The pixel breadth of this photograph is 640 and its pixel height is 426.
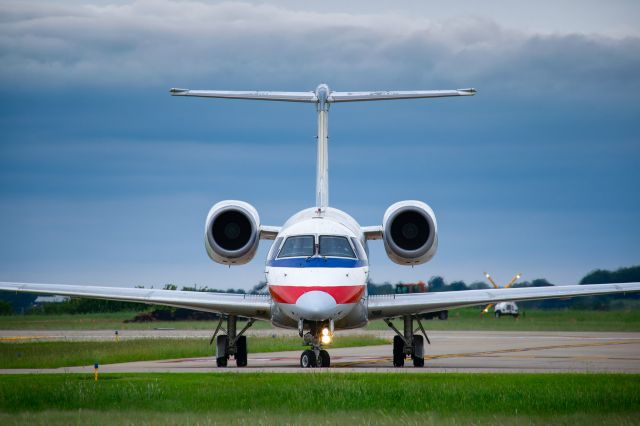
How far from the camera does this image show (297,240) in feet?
77.3

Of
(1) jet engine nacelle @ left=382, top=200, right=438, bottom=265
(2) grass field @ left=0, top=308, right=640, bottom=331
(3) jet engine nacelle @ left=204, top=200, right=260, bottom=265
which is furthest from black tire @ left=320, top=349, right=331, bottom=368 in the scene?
(2) grass field @ left=0, top=308, right=640, bottom=331

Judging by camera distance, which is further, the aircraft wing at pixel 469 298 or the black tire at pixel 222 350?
the black tire at pixel 222 350

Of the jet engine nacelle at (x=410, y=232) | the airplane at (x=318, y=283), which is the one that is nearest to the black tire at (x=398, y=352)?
the airplane at (x=318, y=283)

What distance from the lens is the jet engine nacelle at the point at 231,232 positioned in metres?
26.1

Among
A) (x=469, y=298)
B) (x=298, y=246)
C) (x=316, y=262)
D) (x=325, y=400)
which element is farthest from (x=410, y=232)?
(x=325, y=400)

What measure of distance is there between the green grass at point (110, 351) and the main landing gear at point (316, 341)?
7.00 metres

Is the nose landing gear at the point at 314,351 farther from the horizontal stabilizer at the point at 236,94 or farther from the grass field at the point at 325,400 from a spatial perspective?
the horizontal stabilizer at the point at 236,94

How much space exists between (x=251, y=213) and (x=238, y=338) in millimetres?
3169

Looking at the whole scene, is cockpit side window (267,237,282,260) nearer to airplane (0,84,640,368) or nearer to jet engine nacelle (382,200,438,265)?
airplane (0,84,640,368)

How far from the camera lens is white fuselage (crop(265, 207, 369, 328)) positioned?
2230 cm

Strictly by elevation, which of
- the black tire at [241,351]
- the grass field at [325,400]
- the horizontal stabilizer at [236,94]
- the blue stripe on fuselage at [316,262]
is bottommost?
the grass field at [325,400]

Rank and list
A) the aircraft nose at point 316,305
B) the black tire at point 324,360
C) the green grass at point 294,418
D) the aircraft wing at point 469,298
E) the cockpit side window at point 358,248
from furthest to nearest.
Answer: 1. the aircraft wing at point 469,298
2. the cockpit side window at point 358,248
3. the black tire at point 324,360
4. the aircraft nose at point 316,305
5. the green grass at point 294,418

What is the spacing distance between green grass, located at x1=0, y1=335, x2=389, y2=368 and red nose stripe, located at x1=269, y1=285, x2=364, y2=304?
23.3ft

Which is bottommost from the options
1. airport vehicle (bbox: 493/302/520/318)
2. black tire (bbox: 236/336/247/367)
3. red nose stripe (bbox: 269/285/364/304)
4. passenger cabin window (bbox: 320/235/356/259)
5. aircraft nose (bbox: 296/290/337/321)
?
black tire (bbox: 236/336/247/367)
